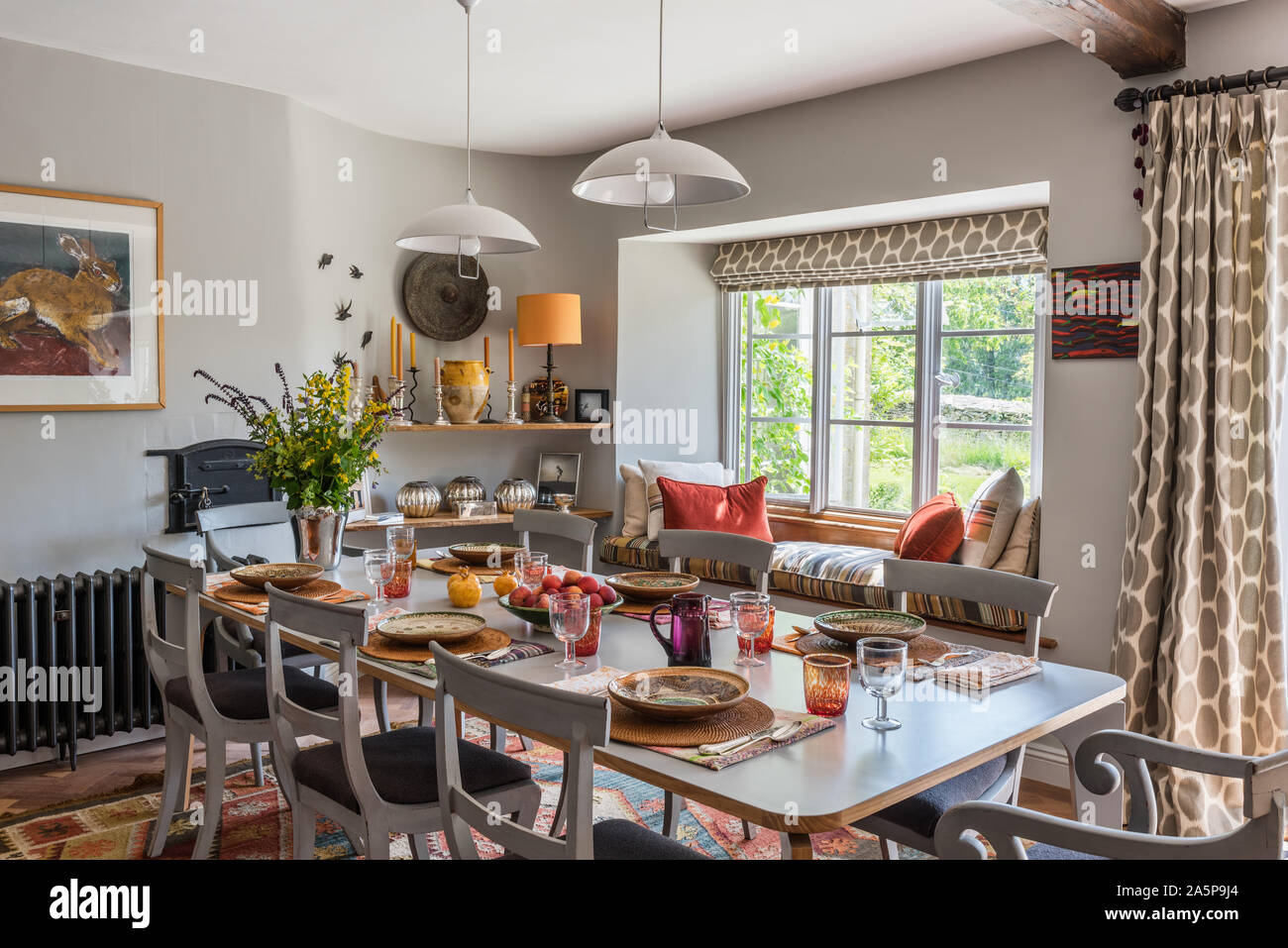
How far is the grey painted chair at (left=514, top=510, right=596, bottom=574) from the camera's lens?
3.30m

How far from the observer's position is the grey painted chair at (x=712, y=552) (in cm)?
270

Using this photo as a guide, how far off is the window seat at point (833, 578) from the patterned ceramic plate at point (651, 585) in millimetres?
863

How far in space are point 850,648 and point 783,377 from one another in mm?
3203

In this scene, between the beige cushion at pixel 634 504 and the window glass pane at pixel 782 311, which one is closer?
the beige cushion at pixel 634 504

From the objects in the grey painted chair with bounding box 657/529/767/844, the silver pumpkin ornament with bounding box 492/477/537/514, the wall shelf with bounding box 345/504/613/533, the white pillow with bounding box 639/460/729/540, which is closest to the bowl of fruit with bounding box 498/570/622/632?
the grey painted chair with bounding box 657/529/767/844

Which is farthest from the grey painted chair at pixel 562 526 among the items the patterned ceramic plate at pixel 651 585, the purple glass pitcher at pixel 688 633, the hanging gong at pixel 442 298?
the hanging gong at pixel 442 298

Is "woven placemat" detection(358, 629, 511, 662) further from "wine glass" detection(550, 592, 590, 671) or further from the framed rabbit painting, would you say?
the framed rabbit painting

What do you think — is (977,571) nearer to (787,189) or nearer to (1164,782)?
(1164,782)

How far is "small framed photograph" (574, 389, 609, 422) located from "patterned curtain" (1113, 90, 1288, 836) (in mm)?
2640

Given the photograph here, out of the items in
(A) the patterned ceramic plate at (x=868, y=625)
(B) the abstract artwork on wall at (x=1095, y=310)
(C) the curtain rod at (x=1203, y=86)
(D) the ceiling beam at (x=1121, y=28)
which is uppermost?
(D) the ceiling beam at (x=1121, y=28)

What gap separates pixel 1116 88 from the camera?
10.7 feet

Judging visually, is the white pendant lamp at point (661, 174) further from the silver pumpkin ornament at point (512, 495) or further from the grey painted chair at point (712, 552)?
the silver pumpkin ornament at point (512, 495)

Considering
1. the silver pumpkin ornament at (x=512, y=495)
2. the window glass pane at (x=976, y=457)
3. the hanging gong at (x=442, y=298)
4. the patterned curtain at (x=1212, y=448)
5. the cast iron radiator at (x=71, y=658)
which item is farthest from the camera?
the silver pumpkin ornament at (x=512, y=495)
